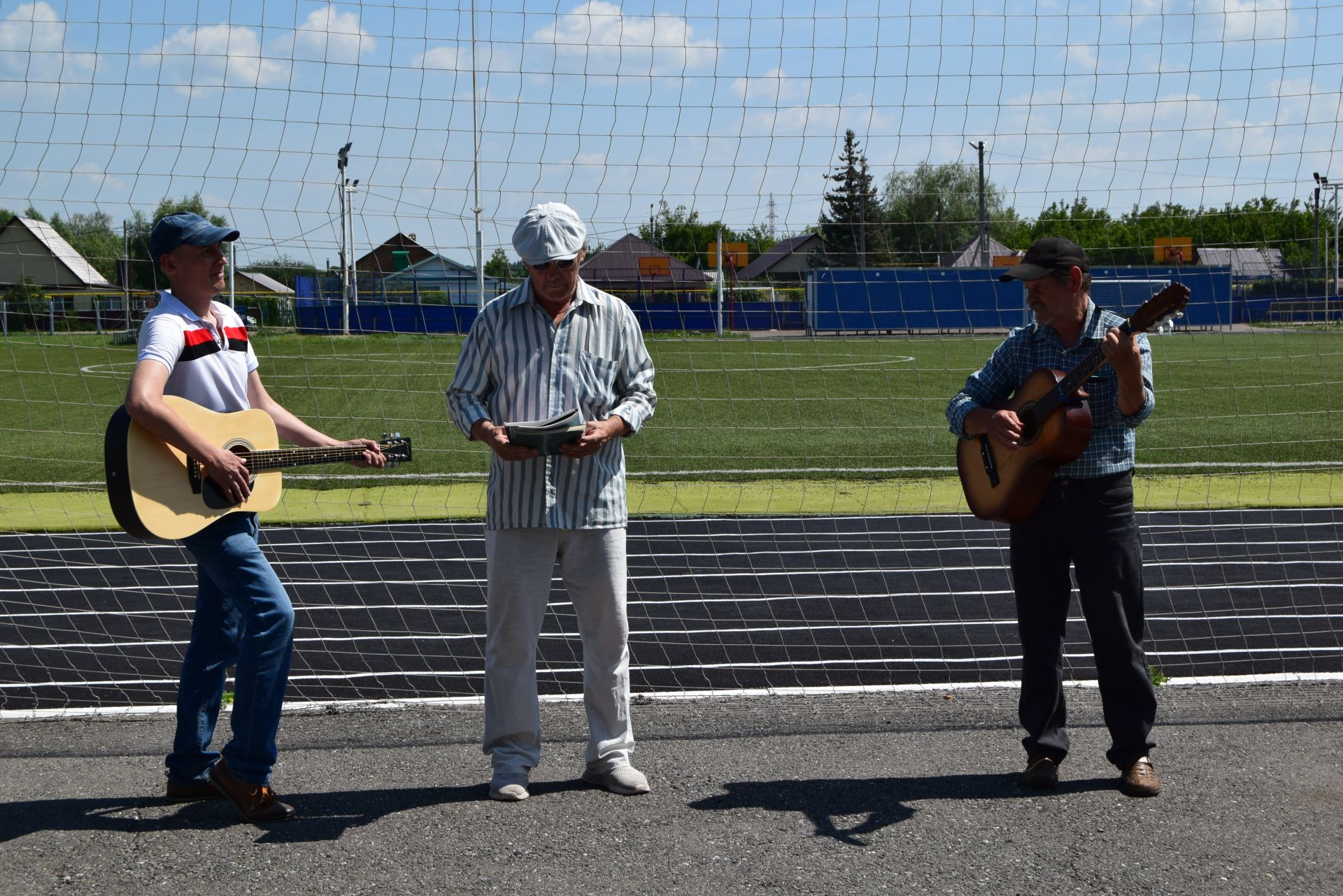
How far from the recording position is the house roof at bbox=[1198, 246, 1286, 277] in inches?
229

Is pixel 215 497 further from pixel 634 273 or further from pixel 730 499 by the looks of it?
pixel 730 499

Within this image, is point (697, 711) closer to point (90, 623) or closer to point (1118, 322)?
point (1118, 322)

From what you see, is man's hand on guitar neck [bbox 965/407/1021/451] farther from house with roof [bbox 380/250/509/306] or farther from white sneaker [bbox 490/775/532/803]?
house with roof [bbox 380/250/509/306]

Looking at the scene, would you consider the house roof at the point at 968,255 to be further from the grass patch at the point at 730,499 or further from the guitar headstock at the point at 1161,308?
the grass patch at the point at 730,499

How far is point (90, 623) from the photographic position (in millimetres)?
7125

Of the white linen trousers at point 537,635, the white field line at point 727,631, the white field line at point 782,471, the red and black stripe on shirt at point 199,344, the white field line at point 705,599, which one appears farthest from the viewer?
the white field line at point 782,471

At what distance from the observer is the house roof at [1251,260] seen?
5828 mm

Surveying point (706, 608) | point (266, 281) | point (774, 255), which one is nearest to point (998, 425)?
point (774, 255)

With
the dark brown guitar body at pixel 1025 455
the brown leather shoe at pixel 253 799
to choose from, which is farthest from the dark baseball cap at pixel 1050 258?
the brown leather shoe at pixel 253 799

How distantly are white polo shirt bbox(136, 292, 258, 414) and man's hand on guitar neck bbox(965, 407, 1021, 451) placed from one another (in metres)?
2.38

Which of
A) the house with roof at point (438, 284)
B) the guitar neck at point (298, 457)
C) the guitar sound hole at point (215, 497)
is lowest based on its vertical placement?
the guitar sound hole at point (215, 497)

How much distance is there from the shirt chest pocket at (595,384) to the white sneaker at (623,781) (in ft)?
3.73

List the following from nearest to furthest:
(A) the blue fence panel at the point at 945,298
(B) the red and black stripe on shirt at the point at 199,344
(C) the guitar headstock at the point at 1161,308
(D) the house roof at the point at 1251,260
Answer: (C) the guitar headstock at the point at 1161,308 < (B) the red and black stripe on shirt at the point at 199,344 < (D) the house roof at the point at 1251,260 < (A) the blue fence panel at the point at 945,298

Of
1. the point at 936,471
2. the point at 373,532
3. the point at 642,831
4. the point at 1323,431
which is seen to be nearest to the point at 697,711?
the point at 642,831
